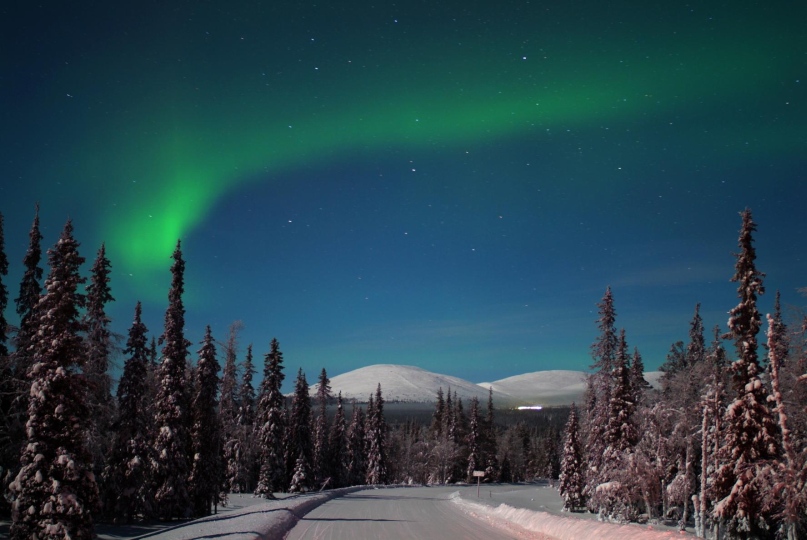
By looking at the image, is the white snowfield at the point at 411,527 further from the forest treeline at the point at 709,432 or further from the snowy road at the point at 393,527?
the forest treeline at the point at 709,432

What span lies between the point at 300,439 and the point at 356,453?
23.3 meters

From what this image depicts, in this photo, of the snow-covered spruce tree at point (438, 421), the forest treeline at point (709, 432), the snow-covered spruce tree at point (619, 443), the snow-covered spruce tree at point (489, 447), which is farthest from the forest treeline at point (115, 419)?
the snow-covered spruce tree at point (438, 421)

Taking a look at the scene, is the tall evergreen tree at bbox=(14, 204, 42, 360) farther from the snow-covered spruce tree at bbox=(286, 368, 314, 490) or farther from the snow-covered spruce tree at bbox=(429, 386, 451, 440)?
the snow-covered spruce tree at bbox=(429, 386, 451, 440)

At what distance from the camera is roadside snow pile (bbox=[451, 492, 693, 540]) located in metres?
16.9

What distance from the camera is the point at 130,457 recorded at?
37812mm

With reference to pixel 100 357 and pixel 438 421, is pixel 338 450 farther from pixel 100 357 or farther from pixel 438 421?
pixel 100 357

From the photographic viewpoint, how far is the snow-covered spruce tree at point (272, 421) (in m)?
64.8

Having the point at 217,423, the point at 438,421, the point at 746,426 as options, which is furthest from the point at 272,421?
the point at 438,421

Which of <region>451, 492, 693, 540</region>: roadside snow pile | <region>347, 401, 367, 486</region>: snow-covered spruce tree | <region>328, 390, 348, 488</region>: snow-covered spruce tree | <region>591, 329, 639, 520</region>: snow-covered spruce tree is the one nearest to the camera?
<region>451, 492, 693, 540</region>: roadside snow pile

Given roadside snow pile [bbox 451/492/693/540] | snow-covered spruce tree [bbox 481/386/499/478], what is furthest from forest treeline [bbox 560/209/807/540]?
snow-covered spruce tree [bbox 481/386/499/478]

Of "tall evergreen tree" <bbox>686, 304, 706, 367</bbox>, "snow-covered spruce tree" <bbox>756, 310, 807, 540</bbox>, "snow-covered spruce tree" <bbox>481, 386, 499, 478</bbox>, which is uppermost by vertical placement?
"tall evergreen tree" <bbox>686, 304, 706, 367</bbox>

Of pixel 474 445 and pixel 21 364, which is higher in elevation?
pixel 21 364

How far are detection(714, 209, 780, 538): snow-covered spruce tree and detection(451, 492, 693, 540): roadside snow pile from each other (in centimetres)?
1103

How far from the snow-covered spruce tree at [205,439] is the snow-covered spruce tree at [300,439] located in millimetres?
26919
